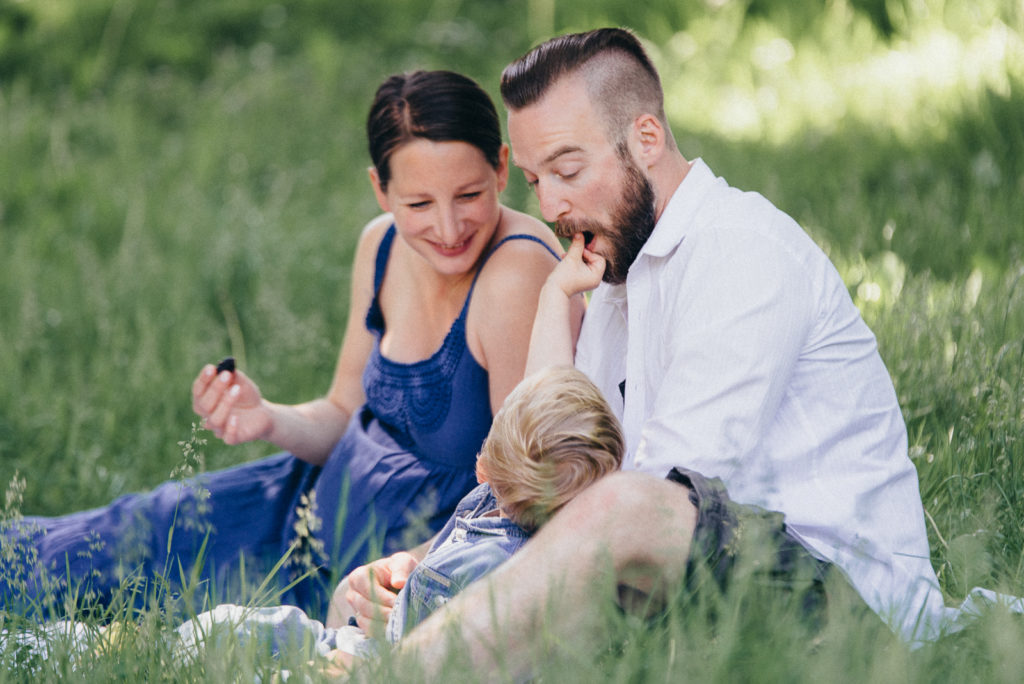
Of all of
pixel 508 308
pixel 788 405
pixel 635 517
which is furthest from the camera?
pixel 508 308

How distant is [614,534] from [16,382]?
10.6 feet

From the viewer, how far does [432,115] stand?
294 cm

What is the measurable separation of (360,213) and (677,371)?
4.00 metres

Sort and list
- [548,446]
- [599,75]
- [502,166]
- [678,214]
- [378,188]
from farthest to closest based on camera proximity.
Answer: [378,188], [502,166], [599,75], [678,214], [548,446]

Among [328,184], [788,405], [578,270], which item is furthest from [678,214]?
[328,184]

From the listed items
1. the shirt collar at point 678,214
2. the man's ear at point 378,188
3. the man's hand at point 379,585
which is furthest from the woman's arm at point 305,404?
the shirt collar at point 678,214

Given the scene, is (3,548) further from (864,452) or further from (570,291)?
(864,452)

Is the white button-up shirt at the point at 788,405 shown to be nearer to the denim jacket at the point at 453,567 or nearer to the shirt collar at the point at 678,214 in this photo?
the shirt collar at the point at 678,214

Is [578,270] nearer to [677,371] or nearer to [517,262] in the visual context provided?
[517,262]

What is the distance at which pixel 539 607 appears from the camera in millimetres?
1936

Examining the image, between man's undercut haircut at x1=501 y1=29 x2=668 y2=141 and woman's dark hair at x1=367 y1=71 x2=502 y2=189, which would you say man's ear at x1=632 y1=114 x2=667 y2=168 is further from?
woman's dark hair at x1=367 y1=71 x2=502 y2=189

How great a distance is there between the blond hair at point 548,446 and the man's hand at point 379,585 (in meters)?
0.37

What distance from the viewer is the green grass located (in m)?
2.24

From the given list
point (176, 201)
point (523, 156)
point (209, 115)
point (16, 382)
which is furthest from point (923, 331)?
point (209, 115)
